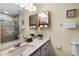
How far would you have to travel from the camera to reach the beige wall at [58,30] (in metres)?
1.50

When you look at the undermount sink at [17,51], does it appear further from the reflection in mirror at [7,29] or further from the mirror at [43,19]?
the mirror at [43,19]

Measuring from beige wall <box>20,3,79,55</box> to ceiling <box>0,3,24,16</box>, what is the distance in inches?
3.1

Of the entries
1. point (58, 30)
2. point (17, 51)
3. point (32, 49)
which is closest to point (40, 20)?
point (58, 30)

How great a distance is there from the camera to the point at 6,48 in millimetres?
1414

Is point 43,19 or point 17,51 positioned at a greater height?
point 43,19

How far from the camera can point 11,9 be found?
145 cm

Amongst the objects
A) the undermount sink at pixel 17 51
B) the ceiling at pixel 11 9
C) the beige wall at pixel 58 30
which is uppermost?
the ceiling at pixel 11 9

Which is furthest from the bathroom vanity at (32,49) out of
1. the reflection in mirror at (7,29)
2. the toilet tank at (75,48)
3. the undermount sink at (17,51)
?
the toilet tank at (75,48)

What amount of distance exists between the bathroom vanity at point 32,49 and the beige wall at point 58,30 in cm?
10

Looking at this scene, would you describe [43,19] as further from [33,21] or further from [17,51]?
[17,51]

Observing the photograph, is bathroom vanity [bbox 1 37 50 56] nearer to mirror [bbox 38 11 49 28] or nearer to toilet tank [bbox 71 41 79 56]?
mirror [bbox 38 11 49 28]

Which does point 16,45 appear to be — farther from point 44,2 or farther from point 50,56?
point 44,2

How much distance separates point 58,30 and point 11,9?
652 millimetres

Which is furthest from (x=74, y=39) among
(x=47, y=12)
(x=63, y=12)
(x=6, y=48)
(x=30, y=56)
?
(x=6, y=48)
